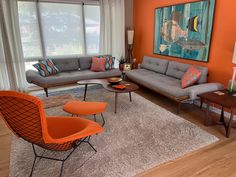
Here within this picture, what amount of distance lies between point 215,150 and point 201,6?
2.51 m

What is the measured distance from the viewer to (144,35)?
16.5 ft

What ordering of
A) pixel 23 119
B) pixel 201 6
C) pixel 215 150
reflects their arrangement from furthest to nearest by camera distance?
1. pixel 201 6
2. pixel 215 150
3. pixel 23 119

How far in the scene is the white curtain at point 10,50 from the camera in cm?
380

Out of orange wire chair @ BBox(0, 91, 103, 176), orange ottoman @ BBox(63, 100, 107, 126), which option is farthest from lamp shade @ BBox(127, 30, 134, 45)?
orange wire chair @ BBox(0, 91, 103, 176)

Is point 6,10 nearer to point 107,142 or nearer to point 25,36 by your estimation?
point 25,36

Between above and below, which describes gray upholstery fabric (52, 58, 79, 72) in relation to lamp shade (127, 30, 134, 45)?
below

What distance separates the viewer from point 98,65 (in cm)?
442

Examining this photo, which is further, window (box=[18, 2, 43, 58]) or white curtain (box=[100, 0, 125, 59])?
white curtain (box=[100, 0, 125, 59])

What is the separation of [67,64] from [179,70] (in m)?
2.65

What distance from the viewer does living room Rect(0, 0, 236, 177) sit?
1848 mm

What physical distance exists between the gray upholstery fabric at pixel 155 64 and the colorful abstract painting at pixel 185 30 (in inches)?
9.2

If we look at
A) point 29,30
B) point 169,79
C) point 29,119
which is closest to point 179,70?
point 169,79

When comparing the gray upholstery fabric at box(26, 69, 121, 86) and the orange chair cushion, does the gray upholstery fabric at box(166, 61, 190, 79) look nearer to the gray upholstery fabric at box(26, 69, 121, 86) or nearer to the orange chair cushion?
the gray upholstery fabric at box(26, 69, 121, 86)

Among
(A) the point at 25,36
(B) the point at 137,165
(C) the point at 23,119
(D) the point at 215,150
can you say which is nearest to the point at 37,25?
(A) the point at 25,36
